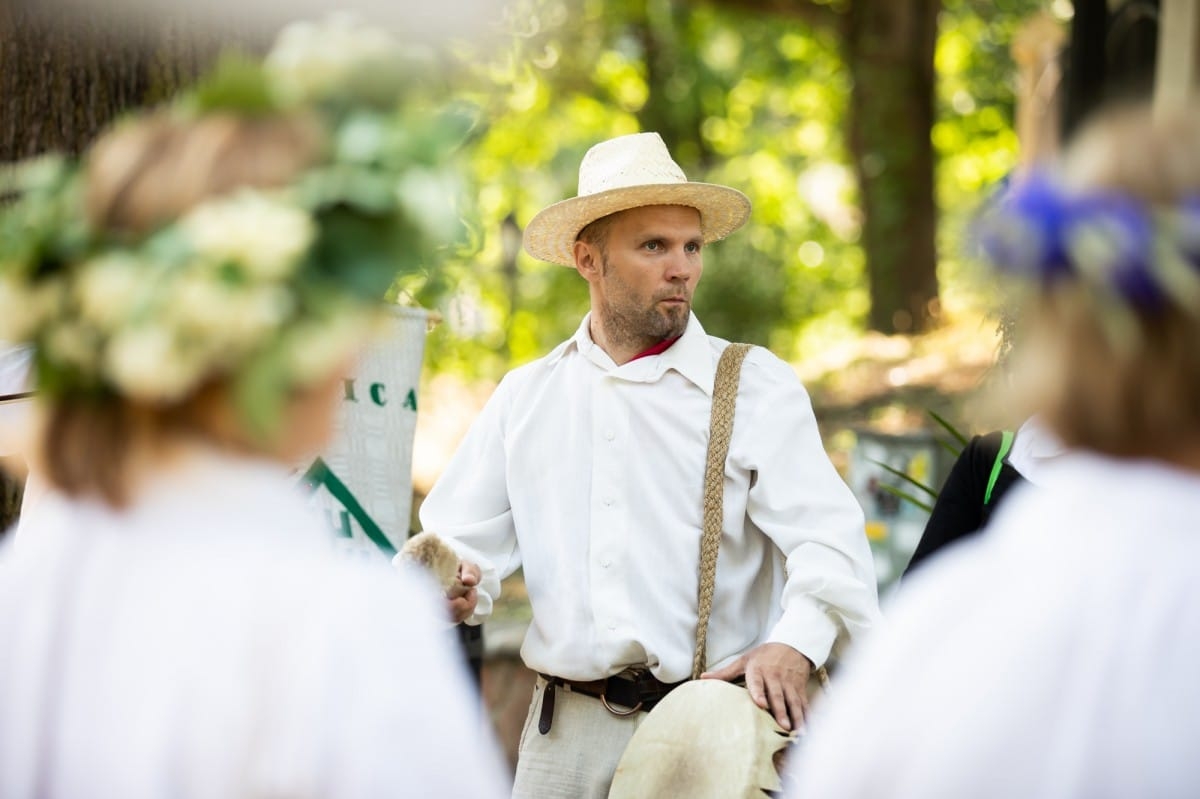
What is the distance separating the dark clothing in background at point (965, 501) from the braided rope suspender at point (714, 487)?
18.1 inches

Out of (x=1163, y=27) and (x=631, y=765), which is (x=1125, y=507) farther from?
(x=1163, y=27)

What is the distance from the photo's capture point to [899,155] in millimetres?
11195

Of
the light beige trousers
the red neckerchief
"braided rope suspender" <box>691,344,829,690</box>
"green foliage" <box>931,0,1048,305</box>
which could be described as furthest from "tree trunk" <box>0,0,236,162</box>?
"green foliage" <box>931,0,1048,305</box>

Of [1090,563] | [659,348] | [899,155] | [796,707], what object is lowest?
[796,707]

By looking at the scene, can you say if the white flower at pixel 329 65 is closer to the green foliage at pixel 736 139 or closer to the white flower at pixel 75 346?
the white flower at pixel 75 346

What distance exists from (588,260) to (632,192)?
27 cm

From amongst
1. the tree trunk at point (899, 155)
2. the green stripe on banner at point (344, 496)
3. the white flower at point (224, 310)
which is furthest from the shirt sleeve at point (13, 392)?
the tree trunk at point (899, 155)

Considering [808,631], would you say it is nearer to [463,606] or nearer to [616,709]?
[616,709]

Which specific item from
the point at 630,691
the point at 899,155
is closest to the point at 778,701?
the point at 630,691

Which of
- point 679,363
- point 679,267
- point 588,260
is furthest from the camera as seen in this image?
point 588,260

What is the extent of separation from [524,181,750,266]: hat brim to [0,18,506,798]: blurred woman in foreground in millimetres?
1781

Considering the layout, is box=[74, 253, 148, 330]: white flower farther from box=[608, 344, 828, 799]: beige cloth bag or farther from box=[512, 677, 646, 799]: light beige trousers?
box=[512, 677, 646, 799]: light beige trousers

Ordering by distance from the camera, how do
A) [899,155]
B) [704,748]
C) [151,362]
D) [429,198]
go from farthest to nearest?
1. [899,155]
2. [704,748]
3. [429,198]
4. [151,362]

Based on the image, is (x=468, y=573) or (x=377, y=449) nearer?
(x=468, y=573)
